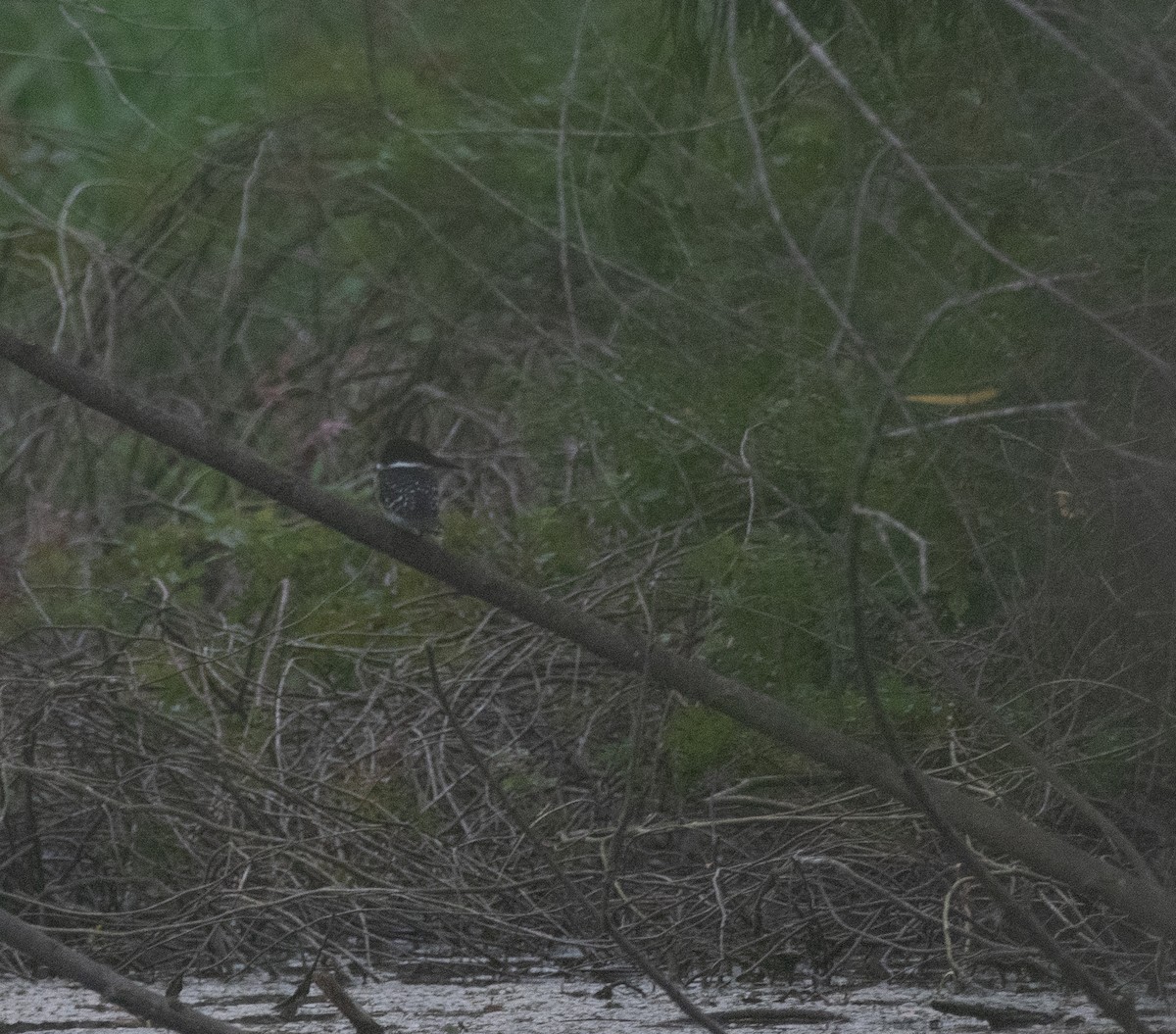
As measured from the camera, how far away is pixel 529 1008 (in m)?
3.95

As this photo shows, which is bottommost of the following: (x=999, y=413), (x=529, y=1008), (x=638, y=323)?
(x=529, y=1008)

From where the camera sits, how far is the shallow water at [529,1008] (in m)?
3.72

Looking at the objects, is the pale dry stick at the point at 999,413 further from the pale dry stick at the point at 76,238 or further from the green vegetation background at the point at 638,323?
the pale dry stick at the point at 76,238

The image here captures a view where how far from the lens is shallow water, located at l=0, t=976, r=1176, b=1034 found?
3.72m

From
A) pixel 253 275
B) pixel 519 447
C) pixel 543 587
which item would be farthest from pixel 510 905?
pixel 253 275

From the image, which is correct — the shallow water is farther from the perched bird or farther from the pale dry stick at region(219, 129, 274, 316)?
the pale dry stick at region(219, 129, 274, 316)

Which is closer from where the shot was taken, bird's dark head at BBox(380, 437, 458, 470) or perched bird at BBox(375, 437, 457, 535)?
perched bird at BBox(375, 437, 457, 535)

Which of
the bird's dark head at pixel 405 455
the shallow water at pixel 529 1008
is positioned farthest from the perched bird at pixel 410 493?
the shallow water at pixel 529 1008

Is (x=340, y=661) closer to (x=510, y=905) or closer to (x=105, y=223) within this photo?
Answer: (x=510, y=905)

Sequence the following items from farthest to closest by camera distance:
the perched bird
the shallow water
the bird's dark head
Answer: the bird's dark head
the shallow water
the perched bird

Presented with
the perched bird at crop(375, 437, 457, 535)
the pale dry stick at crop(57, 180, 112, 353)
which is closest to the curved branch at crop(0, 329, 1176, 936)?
the perched bird at crop(375, 437, 457, 535)

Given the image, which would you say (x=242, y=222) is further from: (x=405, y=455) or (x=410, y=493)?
(x=410, y=493)

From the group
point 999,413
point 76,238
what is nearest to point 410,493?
point 999,413

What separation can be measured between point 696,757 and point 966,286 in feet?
4.18
